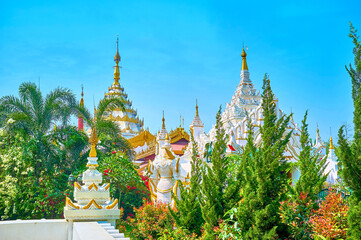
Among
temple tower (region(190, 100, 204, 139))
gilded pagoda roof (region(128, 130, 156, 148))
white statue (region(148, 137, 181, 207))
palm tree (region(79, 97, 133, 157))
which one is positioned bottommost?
white statue (region(148, 137, 181, 207))

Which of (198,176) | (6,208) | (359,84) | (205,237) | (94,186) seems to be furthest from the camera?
(6,208)

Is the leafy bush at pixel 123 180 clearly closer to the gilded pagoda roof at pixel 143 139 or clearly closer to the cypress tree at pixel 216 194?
the cypress tree at pixel 216 194

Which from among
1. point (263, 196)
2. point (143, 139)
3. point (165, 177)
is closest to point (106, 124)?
point (165, 177)

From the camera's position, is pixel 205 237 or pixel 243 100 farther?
pixel 243 100

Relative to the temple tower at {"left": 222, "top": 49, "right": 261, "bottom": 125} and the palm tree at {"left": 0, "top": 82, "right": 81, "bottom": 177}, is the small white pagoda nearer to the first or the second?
the palm tree at {"left": 0, "top": 82, "right": 81, "bottom": 177}

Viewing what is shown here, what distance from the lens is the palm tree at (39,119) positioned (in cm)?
1458

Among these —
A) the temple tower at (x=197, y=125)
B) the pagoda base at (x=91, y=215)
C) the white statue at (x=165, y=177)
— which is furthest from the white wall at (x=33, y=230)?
the temple tower at (x=197, y=125)

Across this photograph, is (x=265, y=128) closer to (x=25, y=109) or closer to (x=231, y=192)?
(x=231, y=192)

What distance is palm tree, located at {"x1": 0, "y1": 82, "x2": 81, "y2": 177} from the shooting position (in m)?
14.6

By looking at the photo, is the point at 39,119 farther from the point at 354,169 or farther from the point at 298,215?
the point at 354,169

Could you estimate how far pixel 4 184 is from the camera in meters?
14.6

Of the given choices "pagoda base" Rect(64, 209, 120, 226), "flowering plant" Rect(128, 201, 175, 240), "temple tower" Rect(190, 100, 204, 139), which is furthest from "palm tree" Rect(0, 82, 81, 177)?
"temple tower" Rect(190, 100, 204, 139)

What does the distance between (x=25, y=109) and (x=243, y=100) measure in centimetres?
1926

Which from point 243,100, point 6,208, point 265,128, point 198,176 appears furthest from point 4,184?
point 243,100
